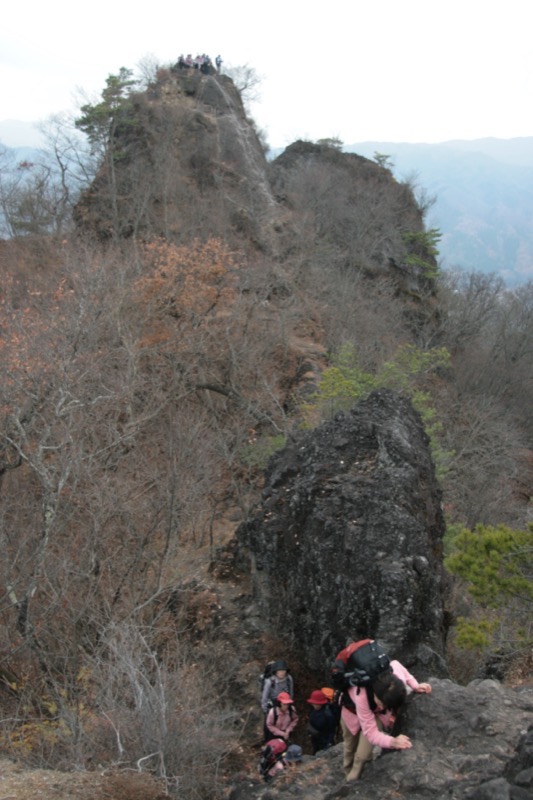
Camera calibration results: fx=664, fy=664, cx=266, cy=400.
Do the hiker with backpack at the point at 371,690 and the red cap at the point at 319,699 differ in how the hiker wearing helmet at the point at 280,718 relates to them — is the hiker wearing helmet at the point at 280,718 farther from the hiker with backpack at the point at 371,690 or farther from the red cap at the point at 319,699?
the hiker with backpack at the point at 371,690

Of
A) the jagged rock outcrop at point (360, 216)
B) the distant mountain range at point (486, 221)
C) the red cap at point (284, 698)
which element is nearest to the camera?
the red cap at point (284, 698)

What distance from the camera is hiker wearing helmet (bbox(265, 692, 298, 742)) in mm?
7730

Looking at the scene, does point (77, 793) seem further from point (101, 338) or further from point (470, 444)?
point (470, 444)

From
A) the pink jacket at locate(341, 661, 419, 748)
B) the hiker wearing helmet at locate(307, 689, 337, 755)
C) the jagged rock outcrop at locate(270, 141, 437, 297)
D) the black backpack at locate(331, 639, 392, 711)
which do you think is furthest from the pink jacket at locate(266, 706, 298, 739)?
the jagged rock outcrop at locate(270, 141, 437, 297)

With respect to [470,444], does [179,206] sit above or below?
above

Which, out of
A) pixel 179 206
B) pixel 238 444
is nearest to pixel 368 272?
pixel 179 206

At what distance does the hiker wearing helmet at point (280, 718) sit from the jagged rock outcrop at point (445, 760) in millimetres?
443

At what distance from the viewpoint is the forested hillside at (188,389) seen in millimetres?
9484

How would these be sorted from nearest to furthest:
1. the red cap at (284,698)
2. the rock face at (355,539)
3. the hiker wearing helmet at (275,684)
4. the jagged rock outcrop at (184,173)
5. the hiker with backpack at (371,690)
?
1. the hiker with backpack at (371,690)
2. the red cap at (284,698)
3. the hiker wearing helmet at (275,684)
4. the rock face at (355,539)
5. the jagged rock outcrop at (184,173)

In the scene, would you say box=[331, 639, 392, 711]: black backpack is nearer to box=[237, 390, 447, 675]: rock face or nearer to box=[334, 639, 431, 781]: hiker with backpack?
box=[334, 639, 431, 781]: hiker with backpack

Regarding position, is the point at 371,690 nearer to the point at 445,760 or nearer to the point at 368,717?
the point at 368,717

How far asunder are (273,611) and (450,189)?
196 m

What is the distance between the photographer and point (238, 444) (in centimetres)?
2020

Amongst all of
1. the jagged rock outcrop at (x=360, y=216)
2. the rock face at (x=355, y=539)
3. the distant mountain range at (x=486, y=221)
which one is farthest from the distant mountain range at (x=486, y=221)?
the rock face at (x=355, y=539)
